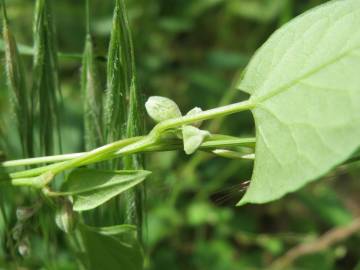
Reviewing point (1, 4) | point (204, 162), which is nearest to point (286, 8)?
point (204, 162)

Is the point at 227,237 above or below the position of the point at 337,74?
below

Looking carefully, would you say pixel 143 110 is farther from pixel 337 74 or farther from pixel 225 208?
pixel 225 208

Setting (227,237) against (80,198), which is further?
(227,237)

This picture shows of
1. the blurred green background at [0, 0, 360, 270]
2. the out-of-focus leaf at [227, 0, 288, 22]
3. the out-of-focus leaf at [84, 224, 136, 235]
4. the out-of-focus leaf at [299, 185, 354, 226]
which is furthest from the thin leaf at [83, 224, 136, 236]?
the out-of-focus leaf at [227, 0, 288, 22]

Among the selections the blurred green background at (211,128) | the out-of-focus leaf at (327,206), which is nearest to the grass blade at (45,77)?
the blurred green background at (211,128)

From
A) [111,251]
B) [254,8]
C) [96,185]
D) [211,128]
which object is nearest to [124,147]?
[96,185]

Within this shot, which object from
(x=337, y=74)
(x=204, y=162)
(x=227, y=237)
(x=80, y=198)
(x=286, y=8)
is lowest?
(x=227, y=237)

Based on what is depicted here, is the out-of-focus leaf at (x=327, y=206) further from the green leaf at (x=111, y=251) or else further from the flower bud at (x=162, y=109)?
the flower bud at (x=162, y=109)
